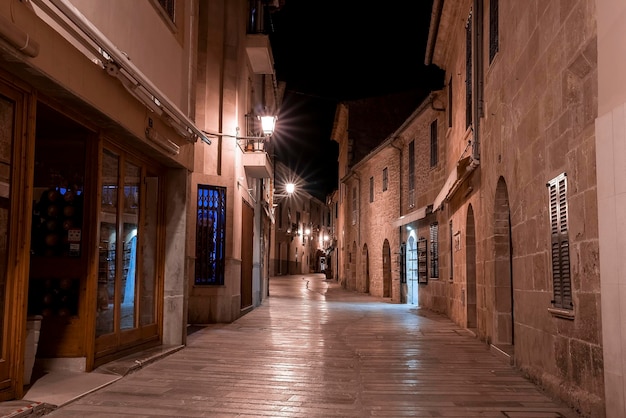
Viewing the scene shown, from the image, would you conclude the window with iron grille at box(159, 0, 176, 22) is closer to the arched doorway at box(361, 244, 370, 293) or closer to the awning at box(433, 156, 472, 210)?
the awning at box(433, 156, 472, 210)

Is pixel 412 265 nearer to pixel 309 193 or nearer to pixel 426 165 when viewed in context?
pixel 426 165

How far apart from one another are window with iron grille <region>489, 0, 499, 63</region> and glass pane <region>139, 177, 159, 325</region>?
5.57 m

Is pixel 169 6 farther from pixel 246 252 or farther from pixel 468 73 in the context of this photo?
pixel 246 252

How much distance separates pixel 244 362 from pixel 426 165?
11.7m

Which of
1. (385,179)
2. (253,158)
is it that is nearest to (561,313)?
(253,158)

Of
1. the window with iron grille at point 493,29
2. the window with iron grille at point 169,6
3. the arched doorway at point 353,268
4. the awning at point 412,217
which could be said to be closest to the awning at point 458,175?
the window with iron grille at point 493,29

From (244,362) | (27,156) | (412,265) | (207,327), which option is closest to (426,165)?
(412,265)

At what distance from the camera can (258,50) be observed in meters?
15.2

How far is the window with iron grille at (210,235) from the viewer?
13.4 metres

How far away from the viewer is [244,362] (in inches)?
319

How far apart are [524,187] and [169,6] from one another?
18.1ft

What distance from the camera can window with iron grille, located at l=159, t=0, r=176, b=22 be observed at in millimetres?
8242

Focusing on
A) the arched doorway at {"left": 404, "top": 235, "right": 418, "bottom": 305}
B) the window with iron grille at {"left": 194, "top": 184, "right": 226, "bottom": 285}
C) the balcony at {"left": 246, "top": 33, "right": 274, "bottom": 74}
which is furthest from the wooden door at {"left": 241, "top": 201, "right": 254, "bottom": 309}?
the arched doorway at {"left": 404, "top": 235, "right": 418, "bottom": 305}

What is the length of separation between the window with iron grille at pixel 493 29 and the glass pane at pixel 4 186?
270 inches
